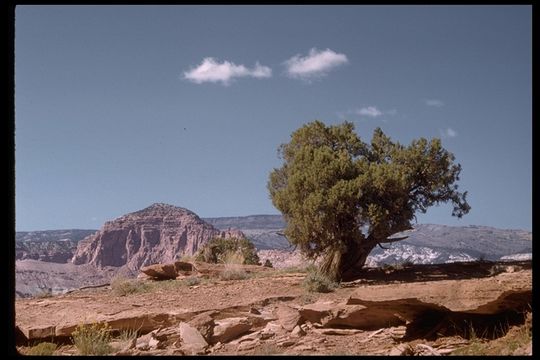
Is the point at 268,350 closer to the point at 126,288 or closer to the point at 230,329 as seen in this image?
the point at 230,329

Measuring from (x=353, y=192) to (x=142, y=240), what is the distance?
270 ft

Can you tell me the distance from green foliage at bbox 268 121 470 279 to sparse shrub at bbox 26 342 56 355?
9609 millimetres

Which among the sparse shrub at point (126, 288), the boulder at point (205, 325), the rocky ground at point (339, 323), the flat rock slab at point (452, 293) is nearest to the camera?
the rocky ground at point (339, 323)

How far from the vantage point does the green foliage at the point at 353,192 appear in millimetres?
16375

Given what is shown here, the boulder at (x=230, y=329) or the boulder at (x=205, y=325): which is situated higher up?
the boulder at (x=205, y=325)

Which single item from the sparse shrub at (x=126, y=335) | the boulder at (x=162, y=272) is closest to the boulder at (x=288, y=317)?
the sparse shrub at (x=126, y=335)

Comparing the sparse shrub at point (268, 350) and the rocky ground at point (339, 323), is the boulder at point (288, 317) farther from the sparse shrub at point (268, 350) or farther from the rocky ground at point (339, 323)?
the sparse shrub at point (268, 350)

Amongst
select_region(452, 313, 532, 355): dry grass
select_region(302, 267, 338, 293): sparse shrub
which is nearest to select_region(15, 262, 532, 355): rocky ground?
select_region(452, 313, 532, 355): dry grass

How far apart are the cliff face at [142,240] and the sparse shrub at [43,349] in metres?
73.2

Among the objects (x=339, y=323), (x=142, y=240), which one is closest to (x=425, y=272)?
(x=339, y=323)

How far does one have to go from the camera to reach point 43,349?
8.50m

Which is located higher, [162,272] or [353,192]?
[353,192]

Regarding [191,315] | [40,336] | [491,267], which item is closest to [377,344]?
[191,315]
